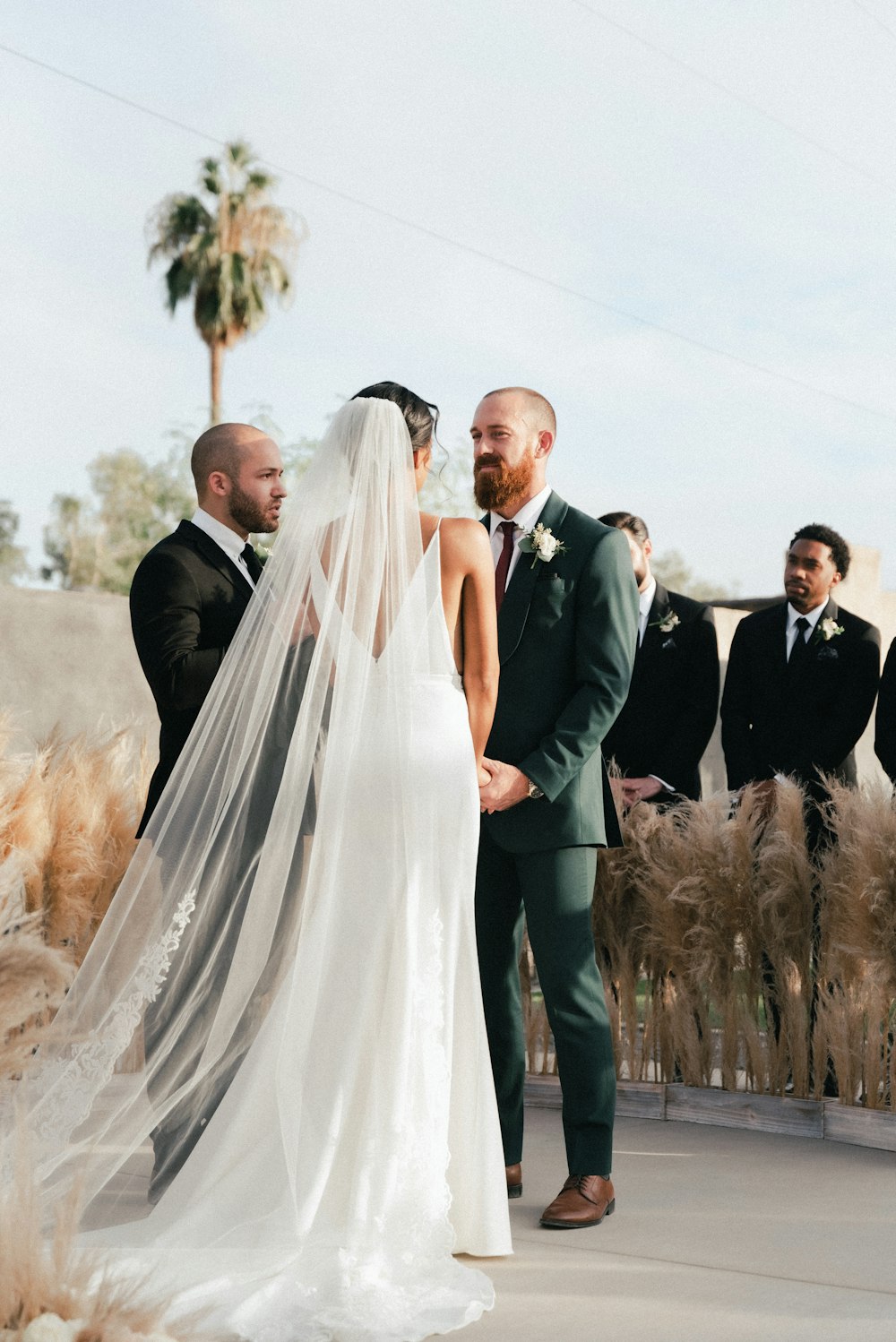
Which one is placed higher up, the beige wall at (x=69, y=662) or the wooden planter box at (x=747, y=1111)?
the beige wall at (x=69, y=662)

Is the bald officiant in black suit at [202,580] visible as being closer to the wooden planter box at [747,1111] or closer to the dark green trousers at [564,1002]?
the dark green trousers at [564,1002]

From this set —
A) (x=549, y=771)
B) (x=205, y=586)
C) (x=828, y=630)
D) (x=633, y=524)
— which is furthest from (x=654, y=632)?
(x=205, y=586)

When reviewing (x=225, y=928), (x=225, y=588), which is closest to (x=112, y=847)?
(x=225, y=588)

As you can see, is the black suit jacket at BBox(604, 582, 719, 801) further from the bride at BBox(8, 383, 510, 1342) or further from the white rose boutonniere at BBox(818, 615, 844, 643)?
the bride at BBox(8, 383, 510, 1342)

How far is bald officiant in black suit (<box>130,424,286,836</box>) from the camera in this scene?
402 cm

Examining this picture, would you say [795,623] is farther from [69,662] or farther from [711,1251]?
[69,662]

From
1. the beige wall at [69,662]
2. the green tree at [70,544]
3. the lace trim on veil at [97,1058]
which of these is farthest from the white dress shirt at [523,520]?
the green tree at [70,544]

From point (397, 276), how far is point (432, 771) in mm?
27735

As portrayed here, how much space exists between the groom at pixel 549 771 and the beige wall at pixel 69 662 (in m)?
6.25

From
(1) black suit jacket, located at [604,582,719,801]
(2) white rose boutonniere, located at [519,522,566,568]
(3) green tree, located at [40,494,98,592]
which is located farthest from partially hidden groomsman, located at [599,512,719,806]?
(3) green tree, located at [40,494,98,592]

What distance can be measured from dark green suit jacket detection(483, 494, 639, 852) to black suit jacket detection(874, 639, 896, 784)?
6.08ft

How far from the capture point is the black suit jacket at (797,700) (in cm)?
573

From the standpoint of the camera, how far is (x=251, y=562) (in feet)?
14.4

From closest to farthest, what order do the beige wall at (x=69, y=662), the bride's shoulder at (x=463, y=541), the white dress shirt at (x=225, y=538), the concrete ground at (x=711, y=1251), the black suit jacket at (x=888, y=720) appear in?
1. the concrete ground at (x=711, y=1251)
2. the bride's shoulder at (x=463, y=541)
3. the white dress shirt at (x=225, y=538)
4. the black suit jacket at (x=888, y=720)
5. the beige wall at (x=69, y=662)
